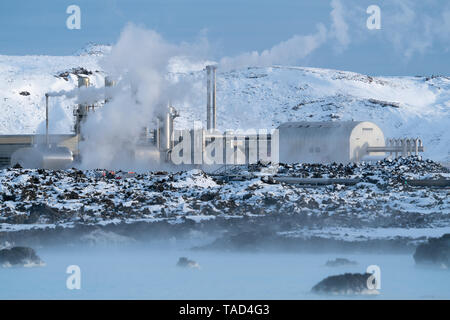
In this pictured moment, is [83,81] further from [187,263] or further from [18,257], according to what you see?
[187,263]

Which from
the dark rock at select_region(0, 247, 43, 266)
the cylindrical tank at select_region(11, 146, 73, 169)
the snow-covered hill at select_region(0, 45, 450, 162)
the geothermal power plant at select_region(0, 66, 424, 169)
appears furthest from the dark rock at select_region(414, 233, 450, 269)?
the snow-covered hill at select_region(0, 45, 450, 162)

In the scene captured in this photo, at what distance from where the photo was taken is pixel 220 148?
1796 inches

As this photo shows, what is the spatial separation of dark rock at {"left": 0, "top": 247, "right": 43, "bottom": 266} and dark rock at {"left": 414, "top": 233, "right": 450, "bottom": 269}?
995 centimetres

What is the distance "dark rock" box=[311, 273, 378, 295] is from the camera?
15.7m

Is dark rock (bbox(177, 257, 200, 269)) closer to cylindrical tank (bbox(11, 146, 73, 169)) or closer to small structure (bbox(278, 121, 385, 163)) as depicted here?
cylindrical tank (bbox(11, 146, 73, 169))

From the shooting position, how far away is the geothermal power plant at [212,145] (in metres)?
41.6

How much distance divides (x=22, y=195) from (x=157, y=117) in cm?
1481

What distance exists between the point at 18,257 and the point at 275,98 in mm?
88445

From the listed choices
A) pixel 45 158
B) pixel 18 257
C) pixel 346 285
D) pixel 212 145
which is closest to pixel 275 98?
pixel 212 145

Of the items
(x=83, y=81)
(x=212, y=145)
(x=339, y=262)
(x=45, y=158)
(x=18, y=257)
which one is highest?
(x=83, y=81)

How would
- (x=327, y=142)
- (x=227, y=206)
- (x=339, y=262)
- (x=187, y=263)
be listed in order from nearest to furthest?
(x=187, y=263)
(x=339, y=262)
(x=227, y=206)
(x=327, y=142)

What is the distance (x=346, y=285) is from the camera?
1574 centimetres
